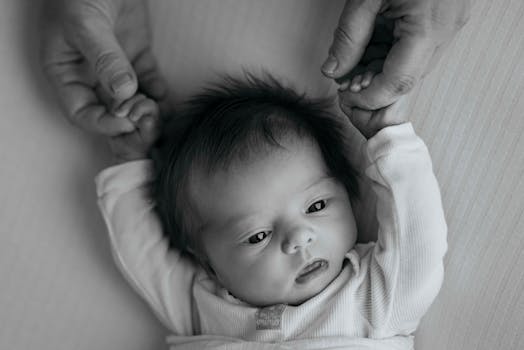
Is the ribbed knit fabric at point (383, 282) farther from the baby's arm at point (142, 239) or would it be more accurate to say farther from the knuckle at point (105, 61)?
the knuckle at point (105, 61)

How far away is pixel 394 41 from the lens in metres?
1.10

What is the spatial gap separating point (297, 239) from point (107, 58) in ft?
1.50

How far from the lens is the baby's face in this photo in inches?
43.8

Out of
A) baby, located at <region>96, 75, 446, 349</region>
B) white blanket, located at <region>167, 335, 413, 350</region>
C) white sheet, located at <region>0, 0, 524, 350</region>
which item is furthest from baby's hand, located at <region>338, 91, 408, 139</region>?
white blanket, located at <region>167, 335, 413, 350</region>

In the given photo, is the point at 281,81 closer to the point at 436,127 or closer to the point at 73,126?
the point at 436,127

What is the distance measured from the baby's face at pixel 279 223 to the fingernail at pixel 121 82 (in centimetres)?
20

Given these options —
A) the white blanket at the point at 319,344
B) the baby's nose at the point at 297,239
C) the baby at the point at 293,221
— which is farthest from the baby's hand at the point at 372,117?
the white blanket at the point at 319,344

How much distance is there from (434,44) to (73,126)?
2.39 feet

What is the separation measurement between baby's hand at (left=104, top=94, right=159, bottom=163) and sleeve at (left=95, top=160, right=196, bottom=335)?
27mm

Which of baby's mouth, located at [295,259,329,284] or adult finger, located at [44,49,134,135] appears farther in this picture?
adult finger, located at [44,49,134,135]

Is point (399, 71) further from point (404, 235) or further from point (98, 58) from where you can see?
point (98, 58)

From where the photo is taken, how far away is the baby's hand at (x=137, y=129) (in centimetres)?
124

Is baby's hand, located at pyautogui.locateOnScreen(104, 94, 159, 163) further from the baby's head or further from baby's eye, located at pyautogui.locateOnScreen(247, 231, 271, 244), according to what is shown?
baby's eye, located at pyautogui.locateOnScreen(247, 231, 271, 244)

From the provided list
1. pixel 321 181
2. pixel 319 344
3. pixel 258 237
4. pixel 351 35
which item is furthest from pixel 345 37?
pixel 319 344
